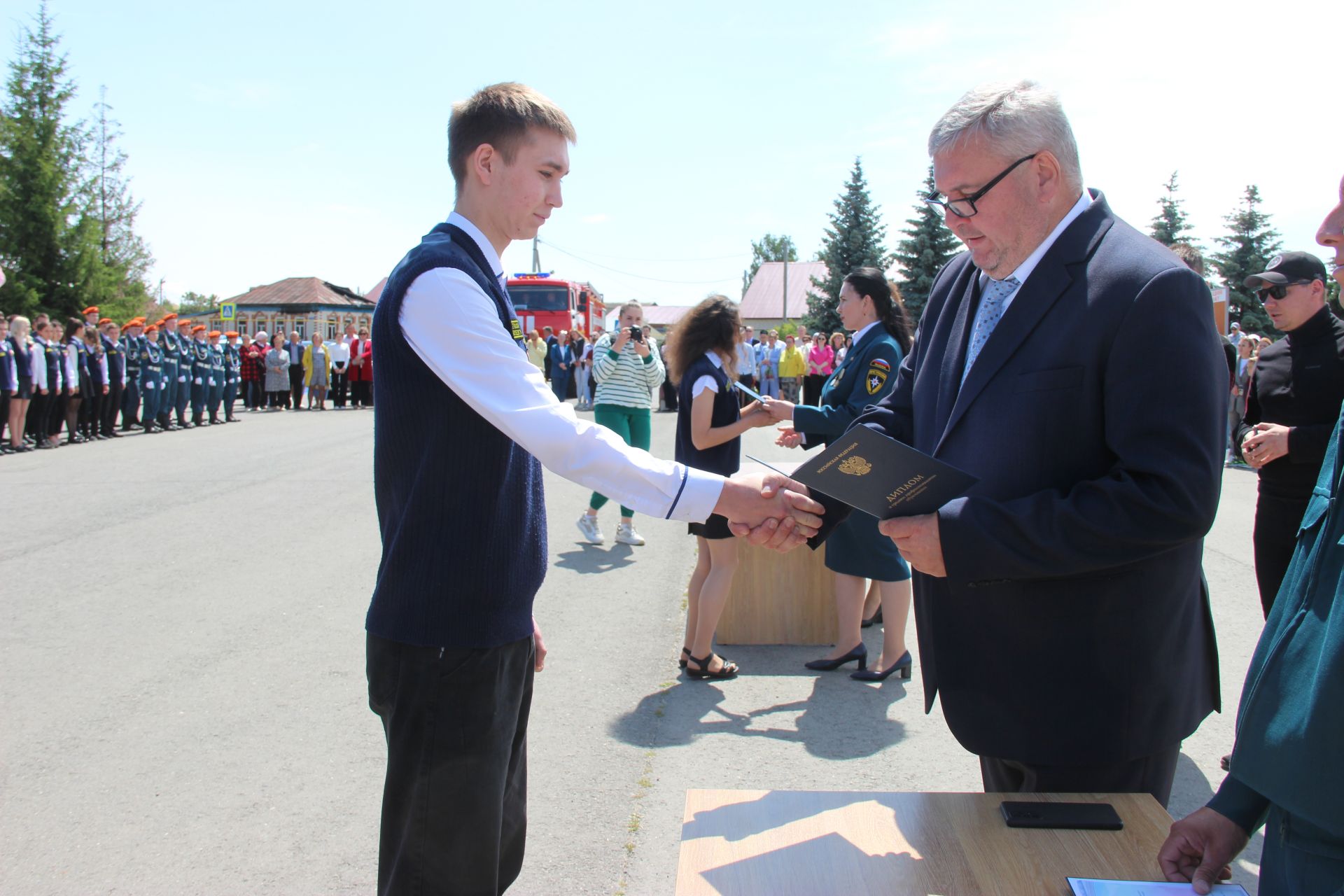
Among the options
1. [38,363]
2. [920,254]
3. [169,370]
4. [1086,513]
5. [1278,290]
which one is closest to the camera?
[1086,513]

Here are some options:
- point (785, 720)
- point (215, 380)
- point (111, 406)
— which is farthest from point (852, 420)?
Answer: point (215, 380)

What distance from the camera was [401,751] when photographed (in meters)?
2.10

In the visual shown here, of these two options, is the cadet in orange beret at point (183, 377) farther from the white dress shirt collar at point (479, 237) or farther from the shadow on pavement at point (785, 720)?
the white dress shirt collar at point (479, 237)

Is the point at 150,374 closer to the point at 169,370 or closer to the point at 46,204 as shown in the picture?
the point at 169,370

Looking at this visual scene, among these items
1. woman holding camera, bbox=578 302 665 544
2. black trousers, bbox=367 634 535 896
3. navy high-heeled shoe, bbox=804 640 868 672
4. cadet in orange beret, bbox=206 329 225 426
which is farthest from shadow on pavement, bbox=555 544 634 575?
cadet in orange beret, bbox=206 329 225 426

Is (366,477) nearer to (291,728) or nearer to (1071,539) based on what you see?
(291,728)

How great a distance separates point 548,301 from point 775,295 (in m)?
56.1

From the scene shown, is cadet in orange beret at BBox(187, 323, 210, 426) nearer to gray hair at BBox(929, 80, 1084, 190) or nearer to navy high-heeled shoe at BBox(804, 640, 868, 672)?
navy high-heeled shoe at BBox(804, 640, 868, 672)

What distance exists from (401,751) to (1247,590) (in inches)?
265

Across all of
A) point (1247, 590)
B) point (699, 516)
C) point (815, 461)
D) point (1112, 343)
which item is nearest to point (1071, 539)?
point (1112, 343)

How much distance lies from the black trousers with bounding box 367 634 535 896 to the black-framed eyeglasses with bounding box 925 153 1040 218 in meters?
1.46

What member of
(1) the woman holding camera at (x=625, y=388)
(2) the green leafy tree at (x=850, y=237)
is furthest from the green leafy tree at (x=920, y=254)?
(1) the woman holding camera at (x=625, y=388)


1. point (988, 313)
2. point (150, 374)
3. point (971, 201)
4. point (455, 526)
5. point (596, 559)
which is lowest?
point (596, 559)

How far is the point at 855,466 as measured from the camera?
200 centimetres
